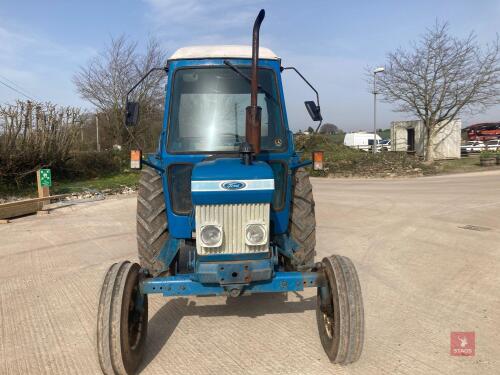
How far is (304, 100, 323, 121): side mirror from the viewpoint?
4640mm

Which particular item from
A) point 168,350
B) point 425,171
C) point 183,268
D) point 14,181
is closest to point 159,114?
point 14,181

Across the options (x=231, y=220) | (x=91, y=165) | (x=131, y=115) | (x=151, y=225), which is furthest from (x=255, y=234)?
(x=91, y=165)

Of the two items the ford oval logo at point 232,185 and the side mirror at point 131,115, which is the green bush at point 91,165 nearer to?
the side mirror at point 131,115

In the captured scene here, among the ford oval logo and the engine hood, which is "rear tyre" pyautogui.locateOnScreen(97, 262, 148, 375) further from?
the ford oval logo

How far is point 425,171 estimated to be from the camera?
67.0 ft

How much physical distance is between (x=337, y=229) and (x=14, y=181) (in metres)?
10.6

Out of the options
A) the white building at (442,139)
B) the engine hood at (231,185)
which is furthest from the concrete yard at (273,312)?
the white building at (442,139)

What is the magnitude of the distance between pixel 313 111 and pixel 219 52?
121cm

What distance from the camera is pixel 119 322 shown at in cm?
285

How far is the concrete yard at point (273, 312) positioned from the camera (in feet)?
10.7

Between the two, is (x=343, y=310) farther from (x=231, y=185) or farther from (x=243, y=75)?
(x=243, y=75)

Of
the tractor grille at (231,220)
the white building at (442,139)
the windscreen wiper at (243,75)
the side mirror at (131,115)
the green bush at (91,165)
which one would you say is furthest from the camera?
the white building at (442,139)

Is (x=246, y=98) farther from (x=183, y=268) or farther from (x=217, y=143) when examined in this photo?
(x=183, y=268)

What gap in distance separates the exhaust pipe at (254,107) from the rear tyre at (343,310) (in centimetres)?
110
